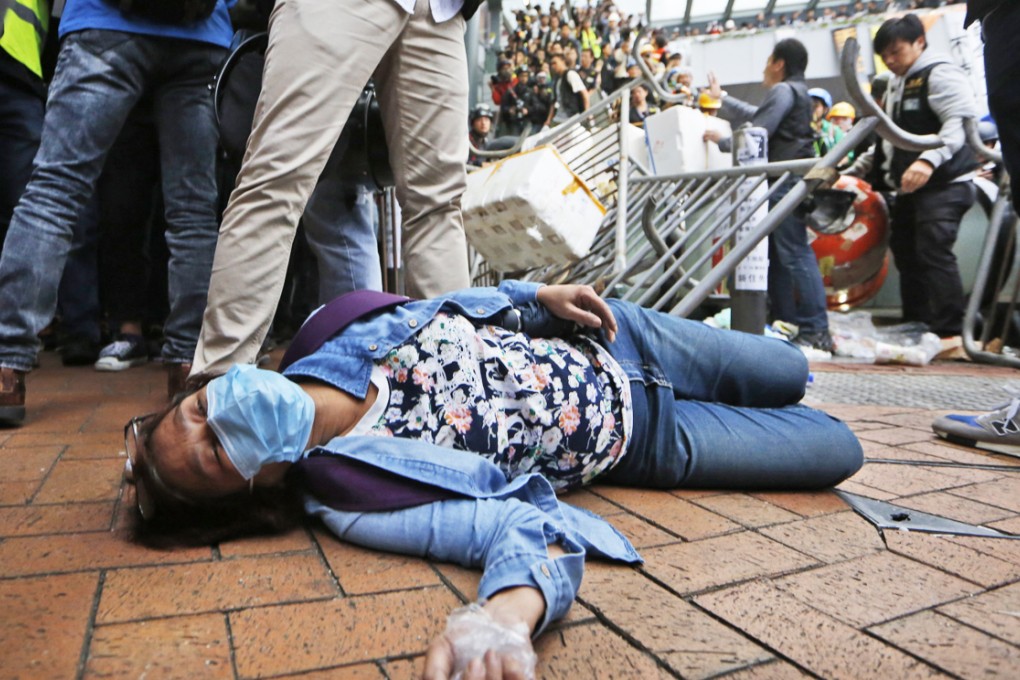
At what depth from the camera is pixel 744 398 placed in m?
1.91

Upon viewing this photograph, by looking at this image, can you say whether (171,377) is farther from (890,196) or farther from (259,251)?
(890,196)

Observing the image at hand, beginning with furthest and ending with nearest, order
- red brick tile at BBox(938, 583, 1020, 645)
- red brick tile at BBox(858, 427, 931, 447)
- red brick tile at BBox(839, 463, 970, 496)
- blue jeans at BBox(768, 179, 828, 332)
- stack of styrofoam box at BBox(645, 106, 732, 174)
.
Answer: stack of styrofoam box at BBox(645, 106, 732, 174), blue jeans at BBox(768, 179, 828, 332), red brick tile at BBox(858, 427, 931, 447), red brick tile at BBox(839, 463, 970, 496), red brick tile at BBox(938, 583, 1020, 645)

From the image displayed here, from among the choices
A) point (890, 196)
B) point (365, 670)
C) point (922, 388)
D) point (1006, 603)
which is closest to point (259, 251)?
point (365, 670)

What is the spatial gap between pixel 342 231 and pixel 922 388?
2735 millimetres

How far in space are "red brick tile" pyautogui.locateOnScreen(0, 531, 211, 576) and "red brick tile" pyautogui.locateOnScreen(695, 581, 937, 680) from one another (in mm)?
906

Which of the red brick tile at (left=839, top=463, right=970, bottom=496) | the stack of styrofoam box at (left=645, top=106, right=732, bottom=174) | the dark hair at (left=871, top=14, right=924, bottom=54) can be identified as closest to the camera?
the red brick tile at (left=839, top=463, right=970, bottom=496)

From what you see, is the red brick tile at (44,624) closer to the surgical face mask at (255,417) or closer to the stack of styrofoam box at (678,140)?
the surgical face mask at (255,417)

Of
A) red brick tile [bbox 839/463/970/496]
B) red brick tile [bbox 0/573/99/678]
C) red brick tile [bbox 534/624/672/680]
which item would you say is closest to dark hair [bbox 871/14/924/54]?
red brick tile [bbox 839/463/970/496]

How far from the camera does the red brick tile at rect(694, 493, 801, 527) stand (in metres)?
1.59

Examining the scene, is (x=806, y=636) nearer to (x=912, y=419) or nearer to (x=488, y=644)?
(x=488, y=644)

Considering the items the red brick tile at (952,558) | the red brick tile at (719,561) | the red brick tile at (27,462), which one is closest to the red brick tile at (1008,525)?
the red brick tile at (952,558)

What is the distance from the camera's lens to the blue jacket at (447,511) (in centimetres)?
119

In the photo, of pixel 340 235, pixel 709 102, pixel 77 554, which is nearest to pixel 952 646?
pixel 77 554

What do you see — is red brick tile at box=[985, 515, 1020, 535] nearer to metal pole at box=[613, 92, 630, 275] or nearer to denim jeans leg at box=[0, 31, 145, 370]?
metal pole at box=[613, 92, 630, 275]
